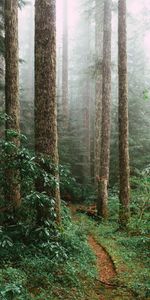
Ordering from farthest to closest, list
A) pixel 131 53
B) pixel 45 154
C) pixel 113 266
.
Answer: pixel 131 53 < pixel 113 266 < pixel 45 154

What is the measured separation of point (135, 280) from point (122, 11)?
9.39 m

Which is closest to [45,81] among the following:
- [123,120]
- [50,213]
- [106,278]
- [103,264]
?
[50,213]

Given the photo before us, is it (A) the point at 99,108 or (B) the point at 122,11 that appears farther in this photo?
(A) the point at 99,108

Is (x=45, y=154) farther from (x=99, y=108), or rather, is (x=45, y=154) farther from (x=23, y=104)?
(x=23, y=104)

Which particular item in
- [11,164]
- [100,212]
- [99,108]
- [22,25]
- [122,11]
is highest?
[22,25]

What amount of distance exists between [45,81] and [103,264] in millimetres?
4635

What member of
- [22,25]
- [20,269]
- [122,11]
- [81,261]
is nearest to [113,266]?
[81,261]

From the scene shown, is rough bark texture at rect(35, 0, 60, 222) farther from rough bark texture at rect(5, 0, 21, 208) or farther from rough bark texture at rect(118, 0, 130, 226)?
rough bark texture at rect(118, 0, 130, 226)

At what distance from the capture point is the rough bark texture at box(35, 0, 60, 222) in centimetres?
806

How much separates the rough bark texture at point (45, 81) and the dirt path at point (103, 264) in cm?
211

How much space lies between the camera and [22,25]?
2148 inches

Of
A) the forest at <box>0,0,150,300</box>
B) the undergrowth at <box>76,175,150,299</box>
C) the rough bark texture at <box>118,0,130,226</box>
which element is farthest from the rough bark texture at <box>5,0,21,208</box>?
the rough bark texture at <box>118,0,130,226</box>

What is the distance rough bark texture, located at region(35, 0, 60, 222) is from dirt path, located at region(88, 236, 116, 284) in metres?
2.11

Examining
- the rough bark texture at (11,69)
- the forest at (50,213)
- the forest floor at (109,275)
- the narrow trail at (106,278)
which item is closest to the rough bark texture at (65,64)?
the forest at (50,213)
